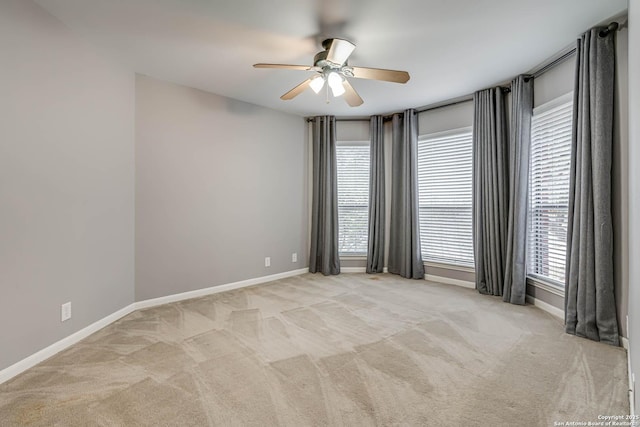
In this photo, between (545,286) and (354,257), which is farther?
(354,257)

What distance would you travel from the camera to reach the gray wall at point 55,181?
1.99 metres

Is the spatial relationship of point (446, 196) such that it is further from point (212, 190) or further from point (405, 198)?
point (212, 190)

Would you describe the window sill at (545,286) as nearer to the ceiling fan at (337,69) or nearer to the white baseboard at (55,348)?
the ceiling fan at (337,69)

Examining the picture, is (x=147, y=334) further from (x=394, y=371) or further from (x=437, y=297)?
(x=437, y=297)

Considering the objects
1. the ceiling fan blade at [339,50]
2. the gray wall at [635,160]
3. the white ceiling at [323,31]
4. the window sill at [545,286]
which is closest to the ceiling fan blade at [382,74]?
the ceiling fan blade at [339,50]

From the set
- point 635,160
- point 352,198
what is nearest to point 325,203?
point 352,198

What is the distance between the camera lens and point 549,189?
318cm

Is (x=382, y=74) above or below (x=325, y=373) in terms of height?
above

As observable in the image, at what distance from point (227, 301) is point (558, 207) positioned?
3808 millimetres

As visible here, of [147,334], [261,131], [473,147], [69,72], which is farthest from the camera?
[261,131]

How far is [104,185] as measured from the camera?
2836mm

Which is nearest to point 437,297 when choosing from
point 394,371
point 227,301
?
point 394,371

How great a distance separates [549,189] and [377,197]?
2318 mm

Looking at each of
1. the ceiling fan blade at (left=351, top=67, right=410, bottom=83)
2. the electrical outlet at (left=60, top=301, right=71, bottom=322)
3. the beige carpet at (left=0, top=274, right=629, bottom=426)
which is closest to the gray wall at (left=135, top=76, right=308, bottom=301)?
the beige carpet at (left=0, top=274, right=629, bottom=426)
